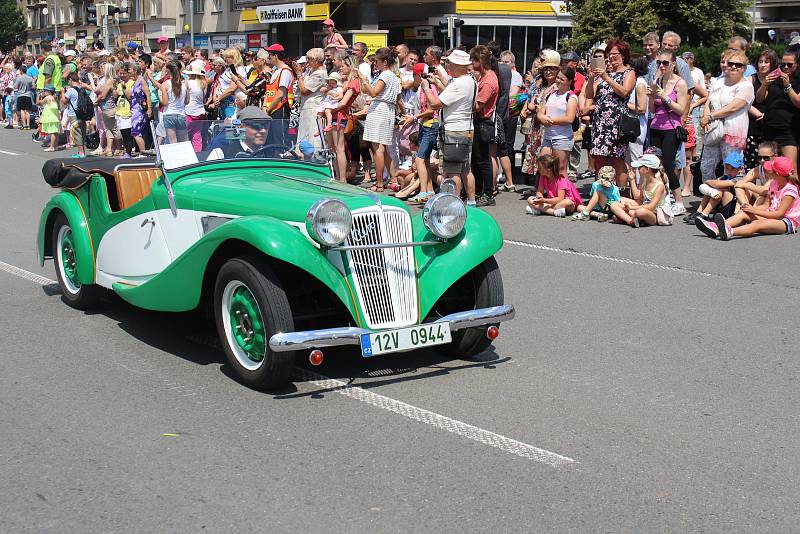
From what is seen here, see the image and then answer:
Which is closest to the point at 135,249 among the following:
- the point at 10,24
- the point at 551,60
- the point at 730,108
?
the point at 551,60

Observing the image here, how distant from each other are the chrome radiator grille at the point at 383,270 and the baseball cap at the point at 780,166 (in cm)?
585

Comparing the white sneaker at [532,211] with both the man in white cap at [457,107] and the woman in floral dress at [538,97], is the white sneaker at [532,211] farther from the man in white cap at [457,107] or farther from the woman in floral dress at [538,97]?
the man in white cap at [457,107]

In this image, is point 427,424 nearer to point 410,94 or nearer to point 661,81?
point 661,81

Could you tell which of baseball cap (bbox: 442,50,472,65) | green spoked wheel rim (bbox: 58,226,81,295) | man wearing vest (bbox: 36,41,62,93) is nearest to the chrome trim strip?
green spoked wheel rim (bbox: 58,226,81,295)

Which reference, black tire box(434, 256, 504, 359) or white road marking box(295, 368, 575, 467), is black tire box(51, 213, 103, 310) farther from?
black tire box(434, 256, 504, 359)

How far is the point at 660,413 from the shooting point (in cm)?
488

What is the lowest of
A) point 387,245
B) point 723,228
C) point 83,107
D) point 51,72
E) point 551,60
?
point 723,228

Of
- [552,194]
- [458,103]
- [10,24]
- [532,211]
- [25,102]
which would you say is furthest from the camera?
[10,24]

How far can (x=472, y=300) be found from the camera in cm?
575

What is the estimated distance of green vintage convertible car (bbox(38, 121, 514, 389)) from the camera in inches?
197

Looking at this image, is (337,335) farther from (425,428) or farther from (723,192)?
(723,192)

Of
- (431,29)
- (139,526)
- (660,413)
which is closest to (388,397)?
(660,413)

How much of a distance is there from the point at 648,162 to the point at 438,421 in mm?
6322

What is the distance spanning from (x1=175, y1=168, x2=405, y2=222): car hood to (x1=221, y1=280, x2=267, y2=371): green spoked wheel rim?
1.63ft
